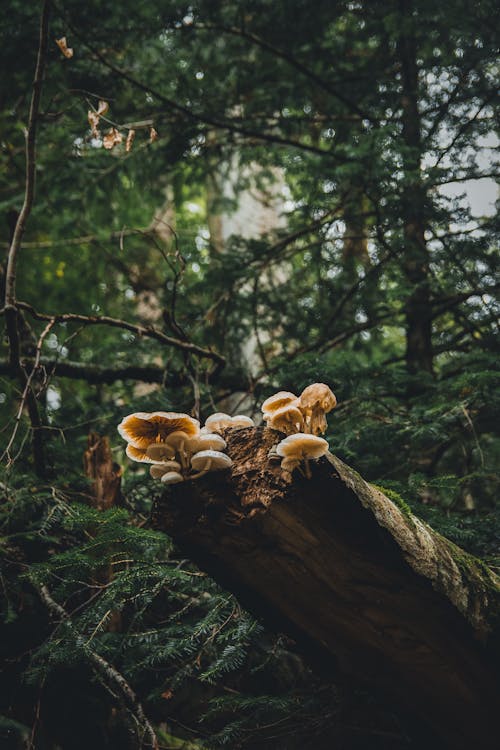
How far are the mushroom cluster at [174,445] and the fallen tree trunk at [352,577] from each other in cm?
7

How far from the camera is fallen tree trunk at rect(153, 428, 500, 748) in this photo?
1.79 m

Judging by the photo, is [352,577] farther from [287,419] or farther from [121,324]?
[121,324]

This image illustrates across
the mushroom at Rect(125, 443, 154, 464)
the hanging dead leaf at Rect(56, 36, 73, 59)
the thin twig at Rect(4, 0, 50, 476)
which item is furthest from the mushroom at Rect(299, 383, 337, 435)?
the hanging dead leaf at Rect(56, 36, 73, 59)

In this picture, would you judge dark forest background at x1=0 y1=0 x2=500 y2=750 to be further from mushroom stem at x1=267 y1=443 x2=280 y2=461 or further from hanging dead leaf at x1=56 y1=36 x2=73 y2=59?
mushroom stem at x1=267 y1=443 x2=280 y2=461

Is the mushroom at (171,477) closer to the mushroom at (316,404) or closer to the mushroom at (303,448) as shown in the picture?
the mushroom at (303,448)

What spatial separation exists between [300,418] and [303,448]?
0.21m

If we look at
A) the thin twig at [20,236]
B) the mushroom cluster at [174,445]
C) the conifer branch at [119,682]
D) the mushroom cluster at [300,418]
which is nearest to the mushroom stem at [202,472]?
the mushroom cluster at [174,445]

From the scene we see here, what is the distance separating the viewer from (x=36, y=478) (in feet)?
10.9

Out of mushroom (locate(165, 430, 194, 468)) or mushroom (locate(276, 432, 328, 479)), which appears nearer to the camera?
mushroom (locate(276, 432, 328, 479))

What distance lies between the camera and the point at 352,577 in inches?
73.9

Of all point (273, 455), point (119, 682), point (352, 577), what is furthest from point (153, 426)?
point (119, 682)

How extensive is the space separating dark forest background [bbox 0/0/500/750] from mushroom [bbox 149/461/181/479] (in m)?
0.67

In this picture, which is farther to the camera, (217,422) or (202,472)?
(217,422)

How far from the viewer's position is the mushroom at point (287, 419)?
1.82m
